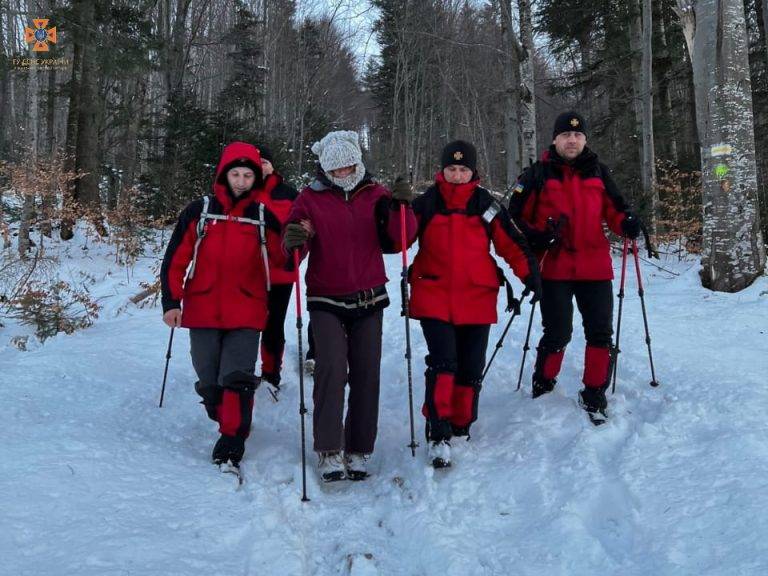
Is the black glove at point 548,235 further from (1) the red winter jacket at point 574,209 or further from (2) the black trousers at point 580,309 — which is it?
(2) the black trousers at point 580,309

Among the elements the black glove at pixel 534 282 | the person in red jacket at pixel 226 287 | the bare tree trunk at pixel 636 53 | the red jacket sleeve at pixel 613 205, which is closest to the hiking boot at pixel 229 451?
the person in red jacket at pixel 226 287

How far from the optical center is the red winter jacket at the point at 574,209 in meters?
3.96

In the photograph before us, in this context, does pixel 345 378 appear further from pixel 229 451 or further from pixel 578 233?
pixel 578 233

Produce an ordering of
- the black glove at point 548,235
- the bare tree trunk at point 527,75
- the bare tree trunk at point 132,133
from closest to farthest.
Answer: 1. the black glove at point 548,235
2. the bare tree trunk at point 527,75
3. the bare tree trunk at point 132,133

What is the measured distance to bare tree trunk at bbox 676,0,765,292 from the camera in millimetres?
6293

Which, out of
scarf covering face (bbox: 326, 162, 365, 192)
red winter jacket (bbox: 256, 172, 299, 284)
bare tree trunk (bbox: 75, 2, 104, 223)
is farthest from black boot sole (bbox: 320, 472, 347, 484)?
bare tree trunk (bbox: 75, 2, 104, 223)

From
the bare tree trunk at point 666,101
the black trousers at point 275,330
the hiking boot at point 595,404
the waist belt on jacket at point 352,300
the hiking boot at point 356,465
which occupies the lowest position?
the hiking boot at point 356,465

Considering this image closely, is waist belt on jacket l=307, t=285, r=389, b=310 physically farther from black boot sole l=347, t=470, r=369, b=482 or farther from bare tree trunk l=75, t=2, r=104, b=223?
bare tree trunk l=75, t=2, r=104, b=223

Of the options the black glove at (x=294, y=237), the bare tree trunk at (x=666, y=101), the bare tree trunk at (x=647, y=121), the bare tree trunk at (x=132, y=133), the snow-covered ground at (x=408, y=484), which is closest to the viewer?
the snow-covered ground at (x=408, y=484)

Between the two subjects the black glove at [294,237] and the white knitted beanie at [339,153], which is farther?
the white knitted beanie at [339,153]

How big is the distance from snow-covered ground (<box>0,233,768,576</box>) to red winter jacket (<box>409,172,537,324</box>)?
0.94 metres

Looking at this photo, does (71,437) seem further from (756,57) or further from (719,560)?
(756,57)

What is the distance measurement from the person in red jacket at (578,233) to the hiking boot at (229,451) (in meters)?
2.33

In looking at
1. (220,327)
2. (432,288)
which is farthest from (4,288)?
(432,288)
